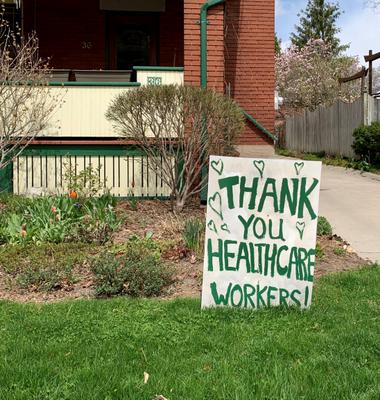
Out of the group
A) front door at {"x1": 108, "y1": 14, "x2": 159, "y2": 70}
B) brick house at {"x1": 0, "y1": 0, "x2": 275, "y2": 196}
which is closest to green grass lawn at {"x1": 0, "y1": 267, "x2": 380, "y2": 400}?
brick house at {"x1": 0, "y1": 0, "x2": 275, "y2": 196}

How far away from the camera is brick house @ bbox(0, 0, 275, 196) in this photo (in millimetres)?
9047

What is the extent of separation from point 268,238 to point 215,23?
5558 mm

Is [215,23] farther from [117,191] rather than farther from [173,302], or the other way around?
[173,302]

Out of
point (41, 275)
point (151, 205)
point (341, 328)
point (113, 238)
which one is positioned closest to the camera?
point (341, 328)

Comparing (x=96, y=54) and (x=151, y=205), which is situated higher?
(x=96, y=54)

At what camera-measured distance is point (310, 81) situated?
Result: 31.5 m

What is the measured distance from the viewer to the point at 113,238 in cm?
690

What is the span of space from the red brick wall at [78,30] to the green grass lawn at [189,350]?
29.7ft

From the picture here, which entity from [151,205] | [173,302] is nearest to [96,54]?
[151,205]

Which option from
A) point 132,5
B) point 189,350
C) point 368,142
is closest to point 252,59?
point 132,5

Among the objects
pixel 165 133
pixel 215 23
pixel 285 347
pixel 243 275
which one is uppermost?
pixel 215 23

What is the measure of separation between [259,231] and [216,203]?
0.41 m

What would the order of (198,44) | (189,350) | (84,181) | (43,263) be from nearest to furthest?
1. (189,350)
2. (43,263)
3. (84,181)
4. (198,44)

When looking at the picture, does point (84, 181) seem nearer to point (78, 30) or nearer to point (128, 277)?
point (128, 277)
